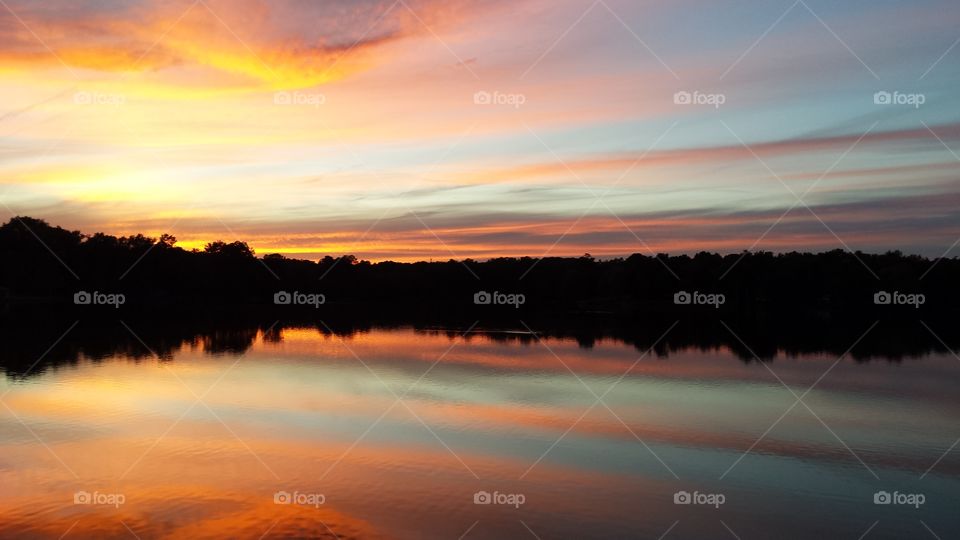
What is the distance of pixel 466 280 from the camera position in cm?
9644

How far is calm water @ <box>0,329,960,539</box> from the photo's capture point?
13.0 meters

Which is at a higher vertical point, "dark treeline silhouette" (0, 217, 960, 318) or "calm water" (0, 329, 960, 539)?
"dark treeline silhouette" (0, 217, 960, 318)

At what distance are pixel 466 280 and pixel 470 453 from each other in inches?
3103

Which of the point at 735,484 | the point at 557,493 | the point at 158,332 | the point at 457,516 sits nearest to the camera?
the point at 457,516

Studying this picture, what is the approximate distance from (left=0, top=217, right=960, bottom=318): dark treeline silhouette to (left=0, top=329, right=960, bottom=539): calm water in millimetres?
55973

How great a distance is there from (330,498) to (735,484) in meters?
8.00

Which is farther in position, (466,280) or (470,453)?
(466,280)

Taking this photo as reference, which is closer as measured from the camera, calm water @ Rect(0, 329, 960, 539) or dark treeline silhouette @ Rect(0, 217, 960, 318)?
calm water @ Rect(0, 329, 960, 539)

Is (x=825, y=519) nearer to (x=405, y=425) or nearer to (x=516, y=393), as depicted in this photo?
(x=405, y=425)

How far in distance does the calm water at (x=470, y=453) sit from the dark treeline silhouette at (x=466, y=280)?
5597 centimetres

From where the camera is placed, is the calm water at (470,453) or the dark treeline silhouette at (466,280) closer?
the calm water at (470,453)

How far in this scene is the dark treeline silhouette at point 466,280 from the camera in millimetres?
87438

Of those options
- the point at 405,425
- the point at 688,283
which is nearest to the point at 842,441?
the point at 405,425

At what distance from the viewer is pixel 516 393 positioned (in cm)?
2623
